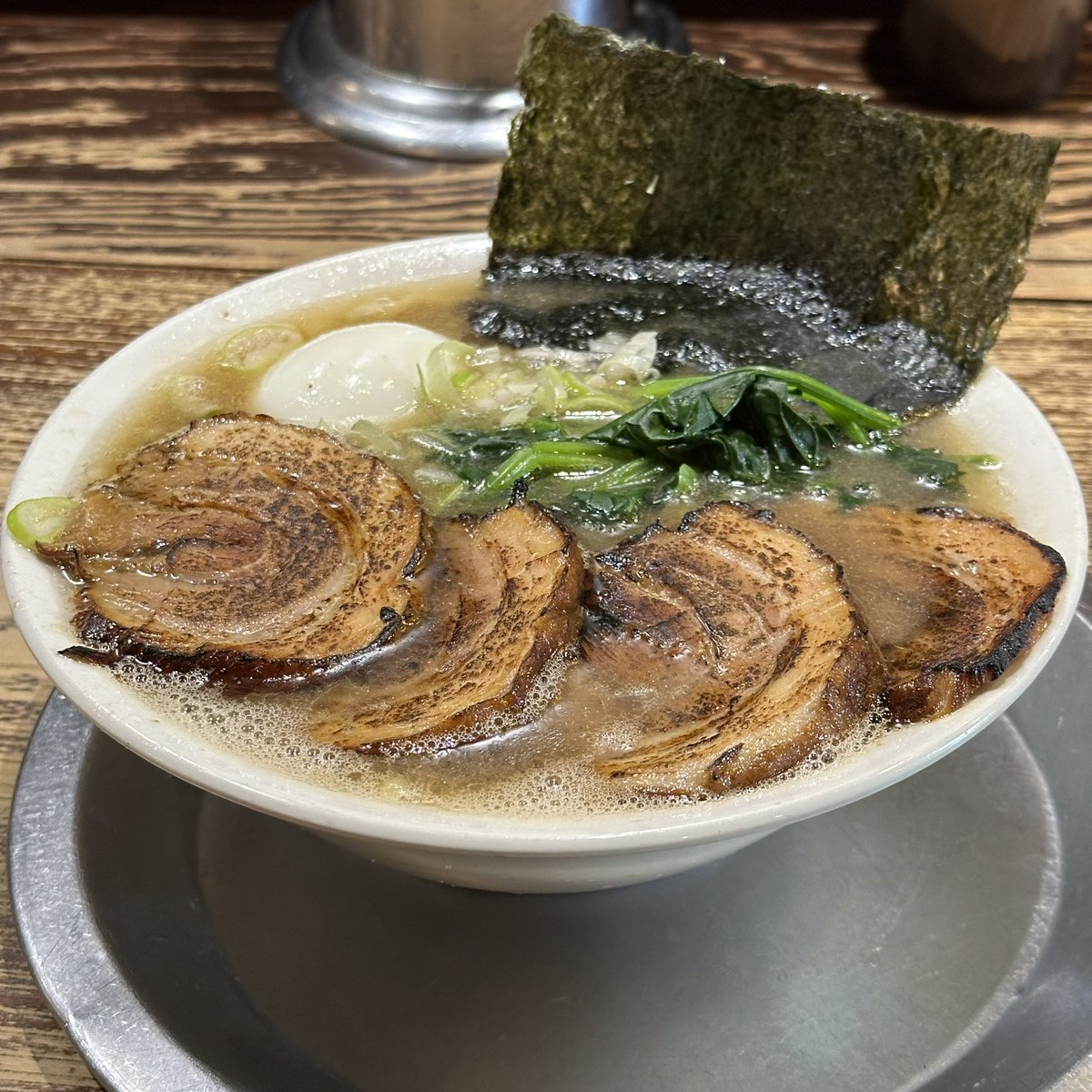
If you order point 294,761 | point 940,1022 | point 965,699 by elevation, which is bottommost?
point 940,1022

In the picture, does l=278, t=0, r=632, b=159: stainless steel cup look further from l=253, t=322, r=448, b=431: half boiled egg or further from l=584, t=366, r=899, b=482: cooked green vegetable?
l=584, t=366, r=899, b=482: cooked green vegetable

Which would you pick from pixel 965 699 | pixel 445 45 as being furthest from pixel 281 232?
pixel 965 699

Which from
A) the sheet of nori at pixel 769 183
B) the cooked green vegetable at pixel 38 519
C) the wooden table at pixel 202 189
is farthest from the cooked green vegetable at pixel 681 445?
the wooden table at pixel 202 189

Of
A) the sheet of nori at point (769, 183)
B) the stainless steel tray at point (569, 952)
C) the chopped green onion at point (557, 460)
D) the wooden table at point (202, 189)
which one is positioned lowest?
the stainless steel tray at point (569, 952)

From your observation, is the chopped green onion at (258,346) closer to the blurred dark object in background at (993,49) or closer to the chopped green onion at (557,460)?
the chopped green onion at (557,460)

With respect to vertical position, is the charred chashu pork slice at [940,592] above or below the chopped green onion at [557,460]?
above

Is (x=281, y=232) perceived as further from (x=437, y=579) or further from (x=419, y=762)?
(x=419, y=762)

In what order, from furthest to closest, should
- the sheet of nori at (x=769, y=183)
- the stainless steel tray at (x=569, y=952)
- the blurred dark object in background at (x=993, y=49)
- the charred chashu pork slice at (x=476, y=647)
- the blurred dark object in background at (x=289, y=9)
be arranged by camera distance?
the blurred dark object in background at (x=289, y=9) < the blurred dark object in background at (x=993, y=49) < the sheet of nori at (x=769, y=183) < the stainless steel tray at (x=569, y=952) < the charred chashu pork slice at (x=476, y=647)

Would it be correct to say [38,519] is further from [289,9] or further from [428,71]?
[289,9]
